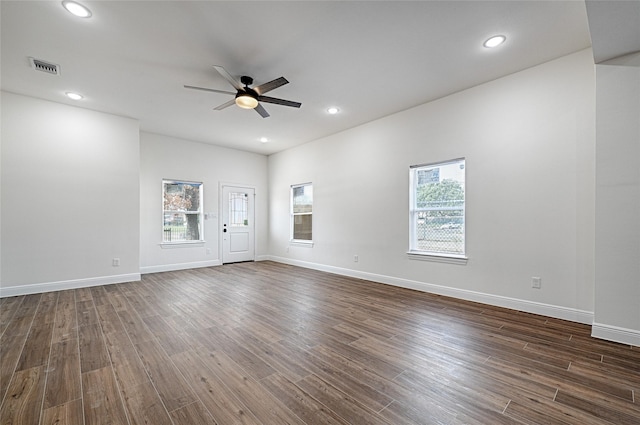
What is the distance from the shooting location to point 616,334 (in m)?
2.63

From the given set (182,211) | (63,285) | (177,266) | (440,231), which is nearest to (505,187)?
(440,231)

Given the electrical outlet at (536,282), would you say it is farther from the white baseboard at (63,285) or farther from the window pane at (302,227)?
the white baseboard at (63,285)

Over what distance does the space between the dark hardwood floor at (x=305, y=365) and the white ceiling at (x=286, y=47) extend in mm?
3080

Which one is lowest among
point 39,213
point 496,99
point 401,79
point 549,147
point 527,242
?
point 527,242

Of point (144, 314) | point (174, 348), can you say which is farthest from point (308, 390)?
point (144, 314)

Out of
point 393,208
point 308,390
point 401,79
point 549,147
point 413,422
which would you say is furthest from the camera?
point 393,208

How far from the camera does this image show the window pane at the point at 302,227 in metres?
6.92

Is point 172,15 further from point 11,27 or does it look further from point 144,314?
point 144,314

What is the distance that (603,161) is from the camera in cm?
275

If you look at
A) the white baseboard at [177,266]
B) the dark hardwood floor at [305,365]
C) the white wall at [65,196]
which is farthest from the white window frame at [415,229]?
the white wall at [65,196]

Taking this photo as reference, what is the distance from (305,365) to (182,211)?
5.57m

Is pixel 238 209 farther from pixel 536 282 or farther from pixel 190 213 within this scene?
pixel 536 282

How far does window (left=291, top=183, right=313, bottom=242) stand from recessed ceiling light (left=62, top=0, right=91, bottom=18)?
4.88 m

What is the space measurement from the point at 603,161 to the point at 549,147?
649 millimetres
